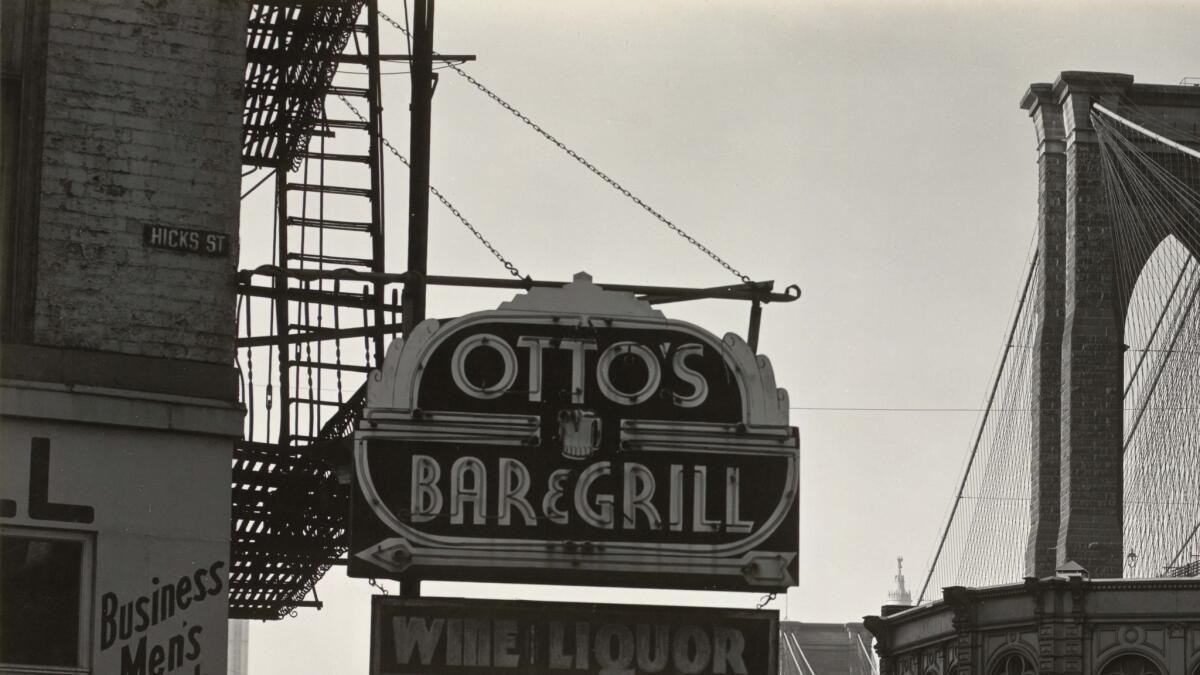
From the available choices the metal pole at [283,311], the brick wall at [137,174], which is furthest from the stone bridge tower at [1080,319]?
the brick wall at [137,174]

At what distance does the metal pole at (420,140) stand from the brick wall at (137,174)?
166 cm

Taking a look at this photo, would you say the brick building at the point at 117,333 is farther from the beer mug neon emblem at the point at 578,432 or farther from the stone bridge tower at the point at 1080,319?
the stone bridge tower at the point at 1080,319

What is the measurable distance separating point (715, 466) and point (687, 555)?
784 millimetres

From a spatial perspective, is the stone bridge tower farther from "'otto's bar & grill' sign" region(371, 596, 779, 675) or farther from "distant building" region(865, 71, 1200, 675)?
"'otto's bar & grill' sign" region(371, 596, 779, 675)

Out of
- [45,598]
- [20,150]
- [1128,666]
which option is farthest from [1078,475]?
[45,598]

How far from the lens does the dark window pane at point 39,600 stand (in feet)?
63.2

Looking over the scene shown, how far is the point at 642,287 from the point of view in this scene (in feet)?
64.5

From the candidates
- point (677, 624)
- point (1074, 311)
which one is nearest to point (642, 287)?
point (677, 624)

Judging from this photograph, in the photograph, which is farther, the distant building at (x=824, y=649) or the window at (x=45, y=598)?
the distant building at (x=824, y=649)

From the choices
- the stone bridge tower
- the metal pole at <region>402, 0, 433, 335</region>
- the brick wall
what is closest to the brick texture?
the stone bridge tower

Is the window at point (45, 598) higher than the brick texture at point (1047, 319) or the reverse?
the reverse

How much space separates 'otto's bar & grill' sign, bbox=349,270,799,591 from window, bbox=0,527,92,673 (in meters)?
2.88

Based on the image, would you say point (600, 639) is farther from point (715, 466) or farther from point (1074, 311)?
point (1074, 311)

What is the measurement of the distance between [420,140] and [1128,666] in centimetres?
3760
